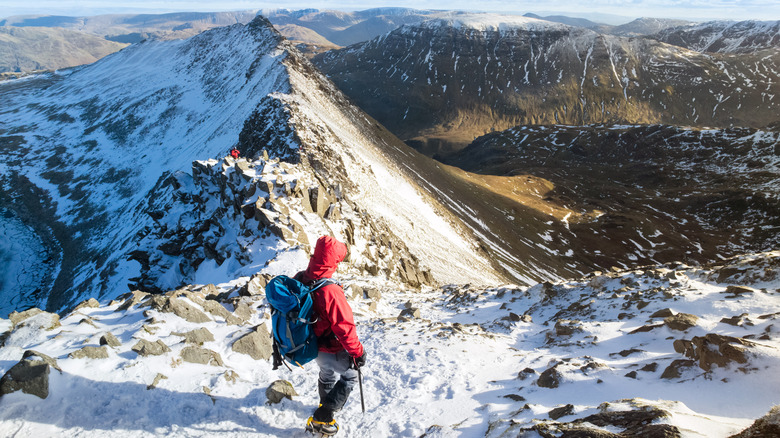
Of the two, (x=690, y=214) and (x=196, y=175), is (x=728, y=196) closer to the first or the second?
(x=690, y=214)

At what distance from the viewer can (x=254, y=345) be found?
8664mm

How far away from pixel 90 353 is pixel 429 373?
6.94 metres

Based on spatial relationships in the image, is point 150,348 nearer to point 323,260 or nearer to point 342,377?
point 342,377

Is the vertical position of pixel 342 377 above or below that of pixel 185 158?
above

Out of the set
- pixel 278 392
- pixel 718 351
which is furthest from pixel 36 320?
pixel 718 351

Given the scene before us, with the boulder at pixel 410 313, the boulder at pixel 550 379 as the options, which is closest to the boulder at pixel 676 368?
the boulder at pixel 550 379

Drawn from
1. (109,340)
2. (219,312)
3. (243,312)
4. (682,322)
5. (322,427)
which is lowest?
(243,312)

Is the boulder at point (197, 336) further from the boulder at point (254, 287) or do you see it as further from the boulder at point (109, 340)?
the boulder at point (254, 287)

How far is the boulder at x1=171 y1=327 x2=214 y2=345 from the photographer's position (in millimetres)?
8133

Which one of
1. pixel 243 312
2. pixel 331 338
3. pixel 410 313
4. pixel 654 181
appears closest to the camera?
pixel 331 338

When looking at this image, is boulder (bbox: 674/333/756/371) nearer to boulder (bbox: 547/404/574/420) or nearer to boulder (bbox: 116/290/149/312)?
boulder (bbox: 547/404/574/420)

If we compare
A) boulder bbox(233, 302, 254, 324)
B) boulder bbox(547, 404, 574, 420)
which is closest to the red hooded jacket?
boulder bbox(547, 404, 574, 420)

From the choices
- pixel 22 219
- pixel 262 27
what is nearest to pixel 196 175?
pixel 22 219

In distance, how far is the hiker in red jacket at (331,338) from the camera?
5.59 metres
